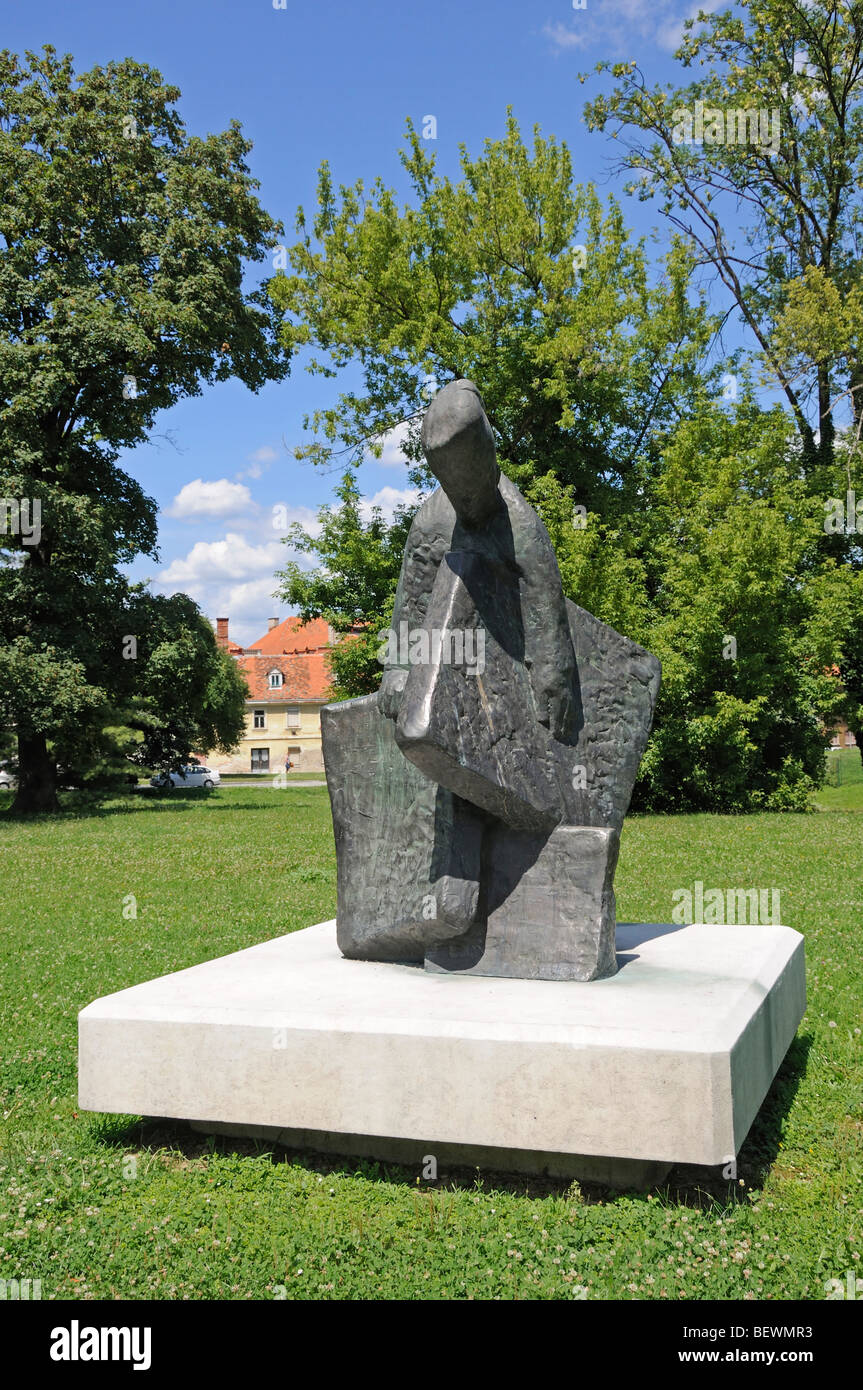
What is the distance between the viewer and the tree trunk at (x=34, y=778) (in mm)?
24594

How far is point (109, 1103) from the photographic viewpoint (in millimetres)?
4547

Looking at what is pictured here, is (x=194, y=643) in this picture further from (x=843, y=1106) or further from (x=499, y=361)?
(x=843, y=1106)

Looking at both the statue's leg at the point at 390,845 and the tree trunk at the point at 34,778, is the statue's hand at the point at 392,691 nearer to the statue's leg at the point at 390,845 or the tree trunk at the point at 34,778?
the statue's leg at the point at 390,845

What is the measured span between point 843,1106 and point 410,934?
6.97ft

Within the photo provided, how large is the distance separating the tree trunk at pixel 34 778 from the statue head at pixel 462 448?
2140cm

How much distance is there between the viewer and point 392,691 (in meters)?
5.22

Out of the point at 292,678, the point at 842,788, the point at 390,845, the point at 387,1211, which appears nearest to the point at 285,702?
the point at 292,678

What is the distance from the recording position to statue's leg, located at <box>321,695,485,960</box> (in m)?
5.05

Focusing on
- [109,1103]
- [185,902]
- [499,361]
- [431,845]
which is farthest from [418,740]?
[499,361]

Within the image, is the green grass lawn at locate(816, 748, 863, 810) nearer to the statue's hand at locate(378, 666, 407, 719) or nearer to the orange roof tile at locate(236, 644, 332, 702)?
the statue's hand at locate(378, 666, 407, 719)

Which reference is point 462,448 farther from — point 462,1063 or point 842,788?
point 842,788

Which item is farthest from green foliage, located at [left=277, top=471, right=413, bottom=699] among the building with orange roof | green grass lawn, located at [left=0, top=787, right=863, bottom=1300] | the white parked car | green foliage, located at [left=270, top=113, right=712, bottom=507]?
the building with orange roof

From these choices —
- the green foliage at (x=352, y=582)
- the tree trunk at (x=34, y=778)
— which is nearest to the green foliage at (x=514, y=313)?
the green foliage at (x=352, y=582)

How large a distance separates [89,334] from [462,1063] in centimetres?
2171
